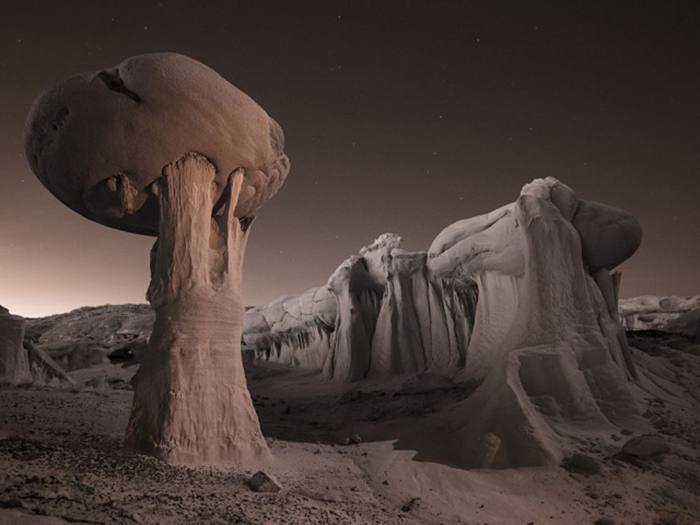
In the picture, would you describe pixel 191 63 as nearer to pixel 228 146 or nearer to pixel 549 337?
pixel 228 146

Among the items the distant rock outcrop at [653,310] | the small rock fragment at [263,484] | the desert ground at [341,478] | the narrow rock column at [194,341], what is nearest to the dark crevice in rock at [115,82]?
the narrow rock column at [194,341]

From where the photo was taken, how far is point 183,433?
423 cm

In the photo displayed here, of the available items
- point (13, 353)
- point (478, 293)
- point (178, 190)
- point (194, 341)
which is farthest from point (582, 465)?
point (13, 353)

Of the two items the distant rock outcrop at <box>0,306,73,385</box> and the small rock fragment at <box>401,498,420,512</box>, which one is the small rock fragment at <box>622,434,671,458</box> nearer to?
the small rock fragment at <box>401,498,420,512</box>

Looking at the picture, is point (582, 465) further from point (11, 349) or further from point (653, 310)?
point (653, 310)

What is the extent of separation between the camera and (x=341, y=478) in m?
4.56

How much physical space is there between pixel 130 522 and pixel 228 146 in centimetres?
397

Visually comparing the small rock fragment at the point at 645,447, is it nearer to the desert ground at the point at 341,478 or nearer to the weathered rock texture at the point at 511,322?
the desert ground at the point at 341,478

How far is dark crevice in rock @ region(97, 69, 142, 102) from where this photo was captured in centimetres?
419

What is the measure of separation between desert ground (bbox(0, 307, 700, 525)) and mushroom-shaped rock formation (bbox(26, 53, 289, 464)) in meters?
0.51

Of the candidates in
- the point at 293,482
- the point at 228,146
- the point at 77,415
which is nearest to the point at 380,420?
the point at 293,482

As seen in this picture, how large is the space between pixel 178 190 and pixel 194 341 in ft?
6.09

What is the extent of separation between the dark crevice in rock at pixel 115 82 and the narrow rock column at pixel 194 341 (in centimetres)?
92

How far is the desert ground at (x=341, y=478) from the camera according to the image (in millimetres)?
2689
